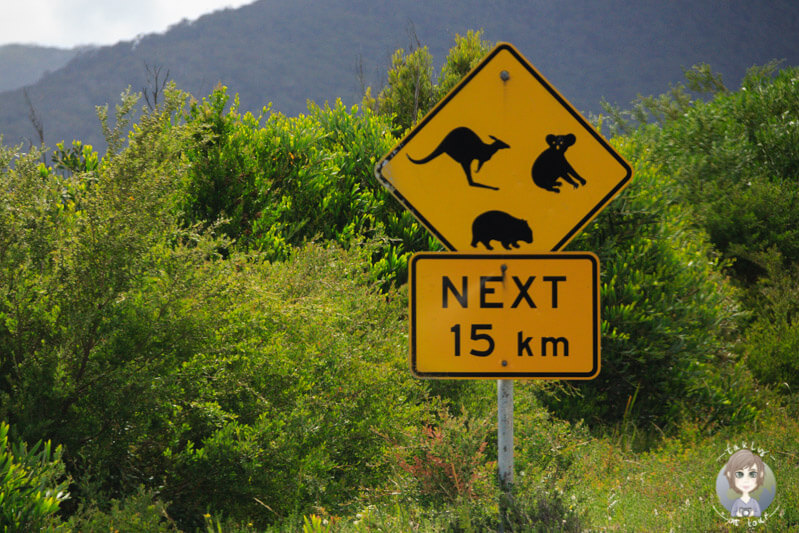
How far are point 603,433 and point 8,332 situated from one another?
20.3 feet

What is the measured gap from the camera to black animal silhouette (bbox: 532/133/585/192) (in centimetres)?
331

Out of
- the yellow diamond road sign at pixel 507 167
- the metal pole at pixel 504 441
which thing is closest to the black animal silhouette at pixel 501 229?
the yellow diamond road sign at pixel 507 167

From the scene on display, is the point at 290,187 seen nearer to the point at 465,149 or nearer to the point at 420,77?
the point at 465,149

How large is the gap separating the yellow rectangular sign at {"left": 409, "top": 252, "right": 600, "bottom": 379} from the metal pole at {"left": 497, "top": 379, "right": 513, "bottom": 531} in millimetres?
177

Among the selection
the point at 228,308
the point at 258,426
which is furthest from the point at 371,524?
the point at 228,308

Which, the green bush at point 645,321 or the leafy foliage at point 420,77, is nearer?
the green bush at point 645,321

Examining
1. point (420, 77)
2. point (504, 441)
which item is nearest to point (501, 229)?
point (504, 441)

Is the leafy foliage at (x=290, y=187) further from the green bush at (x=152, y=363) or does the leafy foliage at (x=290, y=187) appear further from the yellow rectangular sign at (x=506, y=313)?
the yellow rectangular sign at (x=506, y=313)

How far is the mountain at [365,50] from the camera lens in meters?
158

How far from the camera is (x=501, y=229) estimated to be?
3.34 m

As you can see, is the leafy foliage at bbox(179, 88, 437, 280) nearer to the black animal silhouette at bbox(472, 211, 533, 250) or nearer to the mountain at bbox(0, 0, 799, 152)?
the black animal silhouette at bbox(472, 211, 533, 250)

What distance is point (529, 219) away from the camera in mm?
3355

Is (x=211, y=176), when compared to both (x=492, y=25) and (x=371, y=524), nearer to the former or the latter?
(x=371, y=524)

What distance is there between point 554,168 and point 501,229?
389mm
